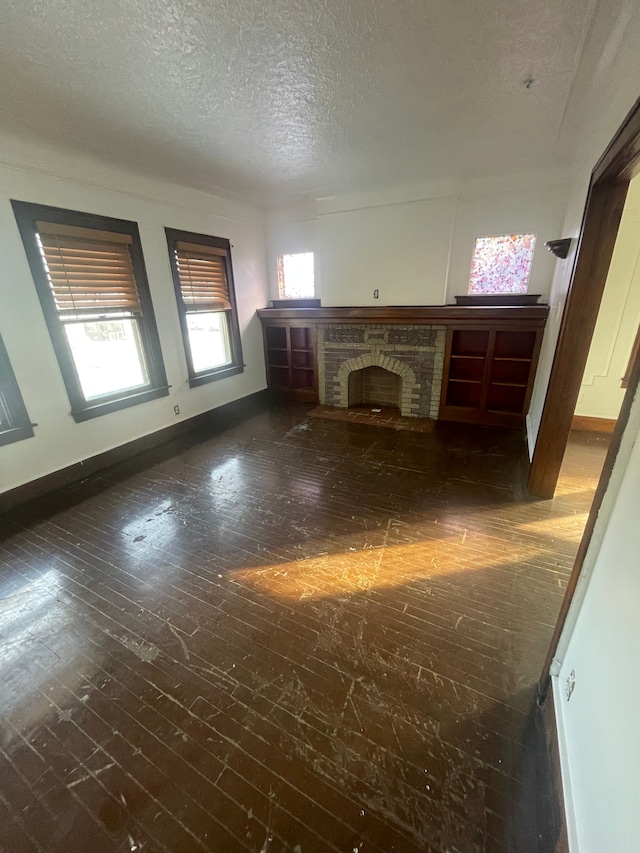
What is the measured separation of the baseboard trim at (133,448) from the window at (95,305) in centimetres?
45

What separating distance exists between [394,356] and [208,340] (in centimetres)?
255

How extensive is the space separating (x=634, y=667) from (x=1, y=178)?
4335mm

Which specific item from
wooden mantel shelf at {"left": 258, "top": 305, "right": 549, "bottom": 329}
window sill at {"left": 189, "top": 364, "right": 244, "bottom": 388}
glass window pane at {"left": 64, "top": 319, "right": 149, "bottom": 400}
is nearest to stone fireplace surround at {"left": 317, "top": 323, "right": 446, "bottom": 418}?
wooden mantel shelf at {"left": 258, "top": 305, "right": 549, "bottom": 329}

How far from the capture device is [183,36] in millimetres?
1676

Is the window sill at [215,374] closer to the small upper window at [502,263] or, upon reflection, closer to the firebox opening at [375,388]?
the firebox opening at [375,388]

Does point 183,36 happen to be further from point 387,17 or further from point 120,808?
point 120,808

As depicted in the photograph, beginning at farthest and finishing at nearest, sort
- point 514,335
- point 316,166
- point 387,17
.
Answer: point 514,335, point 316,166, point 387,17

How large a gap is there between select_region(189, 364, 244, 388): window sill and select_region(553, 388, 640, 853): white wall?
421cm

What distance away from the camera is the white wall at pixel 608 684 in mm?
789

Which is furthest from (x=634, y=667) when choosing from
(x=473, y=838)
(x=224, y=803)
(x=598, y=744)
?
(x=224, y=803)

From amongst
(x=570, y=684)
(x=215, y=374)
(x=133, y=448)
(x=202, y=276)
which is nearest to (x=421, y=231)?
(x=202, y=276)

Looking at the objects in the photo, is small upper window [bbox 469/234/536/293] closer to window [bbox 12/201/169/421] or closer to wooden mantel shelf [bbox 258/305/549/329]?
wooden mantel shelf [bbox 258/305/549/329]

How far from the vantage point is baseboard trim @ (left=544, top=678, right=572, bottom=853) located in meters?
1.00

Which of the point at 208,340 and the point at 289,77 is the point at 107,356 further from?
the point at 289,77
